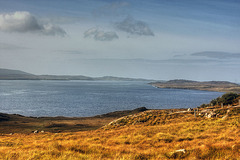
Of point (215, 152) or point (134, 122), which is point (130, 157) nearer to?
point (215, 152)

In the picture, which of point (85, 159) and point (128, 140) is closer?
→ point (85, 159)

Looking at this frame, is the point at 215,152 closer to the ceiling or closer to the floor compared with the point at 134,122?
closer to the ceiling

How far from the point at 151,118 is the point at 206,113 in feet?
29.4

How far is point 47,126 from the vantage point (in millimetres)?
43094

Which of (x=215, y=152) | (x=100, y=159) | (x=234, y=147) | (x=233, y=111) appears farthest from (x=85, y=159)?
(x=233, y=111)

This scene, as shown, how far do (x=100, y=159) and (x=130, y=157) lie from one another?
55.6 inches

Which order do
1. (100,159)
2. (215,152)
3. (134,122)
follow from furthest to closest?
(134,122), (215,152), (100,159)

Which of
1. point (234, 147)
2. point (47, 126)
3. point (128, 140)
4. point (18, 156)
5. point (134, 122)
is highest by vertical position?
point (234, 147)

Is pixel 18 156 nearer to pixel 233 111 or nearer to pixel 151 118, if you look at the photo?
pixel 151 118

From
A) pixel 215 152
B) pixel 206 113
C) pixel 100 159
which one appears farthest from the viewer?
pixel 206 113

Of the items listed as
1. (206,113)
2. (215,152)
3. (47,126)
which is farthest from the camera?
(47,126)

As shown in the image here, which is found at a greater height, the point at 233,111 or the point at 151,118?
the point at 233,111

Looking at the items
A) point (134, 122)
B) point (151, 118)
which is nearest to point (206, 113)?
point (151, 118)

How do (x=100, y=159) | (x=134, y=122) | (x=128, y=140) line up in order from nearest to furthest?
1. (x=100, y=159)
2. (x=128, y=140)
3. (x=134, y=122)
